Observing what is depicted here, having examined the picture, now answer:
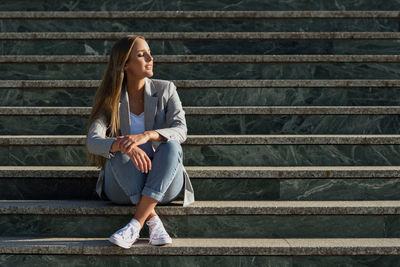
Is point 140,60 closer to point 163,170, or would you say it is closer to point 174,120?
point 174,120

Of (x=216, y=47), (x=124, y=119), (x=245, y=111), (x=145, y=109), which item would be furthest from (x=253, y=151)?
(x=216, y=47)

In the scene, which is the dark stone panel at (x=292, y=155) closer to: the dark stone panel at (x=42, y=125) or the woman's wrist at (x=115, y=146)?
the woman's wrist at (x=115, y=146)

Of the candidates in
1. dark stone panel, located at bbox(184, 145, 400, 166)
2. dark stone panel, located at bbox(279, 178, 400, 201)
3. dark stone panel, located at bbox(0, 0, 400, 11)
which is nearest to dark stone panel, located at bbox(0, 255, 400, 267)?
dark stone panel, located at bbox(279, 178, 400, 201)

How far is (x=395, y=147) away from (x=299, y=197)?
826mm

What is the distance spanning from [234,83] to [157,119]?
1.09 m

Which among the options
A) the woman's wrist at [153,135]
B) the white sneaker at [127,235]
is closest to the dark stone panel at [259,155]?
the woman's wrist at [153,135]

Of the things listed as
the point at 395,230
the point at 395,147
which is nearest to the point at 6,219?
the point at 395,230

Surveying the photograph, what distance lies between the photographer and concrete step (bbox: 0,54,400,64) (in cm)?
407

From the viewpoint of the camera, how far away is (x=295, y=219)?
2.88 metres

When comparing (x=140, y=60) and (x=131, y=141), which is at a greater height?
(x=140, y=60)

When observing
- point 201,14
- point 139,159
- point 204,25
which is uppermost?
point 201,14

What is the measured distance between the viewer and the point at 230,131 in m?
3.64

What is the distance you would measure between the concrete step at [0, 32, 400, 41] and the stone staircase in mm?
13

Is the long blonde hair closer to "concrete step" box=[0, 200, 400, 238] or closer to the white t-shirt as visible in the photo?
the white t-shirt
